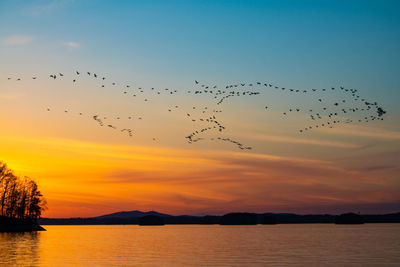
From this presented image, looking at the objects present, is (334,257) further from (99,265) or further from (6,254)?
(6,254)

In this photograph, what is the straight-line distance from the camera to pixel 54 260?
85.6m

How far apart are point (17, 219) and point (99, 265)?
12475cm

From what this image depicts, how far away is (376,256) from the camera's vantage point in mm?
94188

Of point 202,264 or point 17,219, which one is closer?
point 202,264

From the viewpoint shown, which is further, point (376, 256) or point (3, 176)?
point (3, 176)

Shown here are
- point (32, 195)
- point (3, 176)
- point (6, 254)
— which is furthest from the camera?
point (32, 195)

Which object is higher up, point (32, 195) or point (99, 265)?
point (32, 195)

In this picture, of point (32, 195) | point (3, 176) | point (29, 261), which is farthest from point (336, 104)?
point (32, 195)

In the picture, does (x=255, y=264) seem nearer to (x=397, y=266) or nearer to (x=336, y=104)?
(x=397, y=266)

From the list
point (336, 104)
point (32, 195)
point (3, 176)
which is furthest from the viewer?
point (32, 195)

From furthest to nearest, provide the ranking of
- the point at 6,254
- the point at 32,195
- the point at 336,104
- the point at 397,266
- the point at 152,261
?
the point at 32,195, the point at 6,254, the point at 152,261, the point at 397,266, the point at 336,104

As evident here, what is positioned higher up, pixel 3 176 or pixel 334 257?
pixel 3 176

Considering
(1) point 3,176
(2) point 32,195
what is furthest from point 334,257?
(2) point 32,195

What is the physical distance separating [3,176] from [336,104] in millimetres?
131320
